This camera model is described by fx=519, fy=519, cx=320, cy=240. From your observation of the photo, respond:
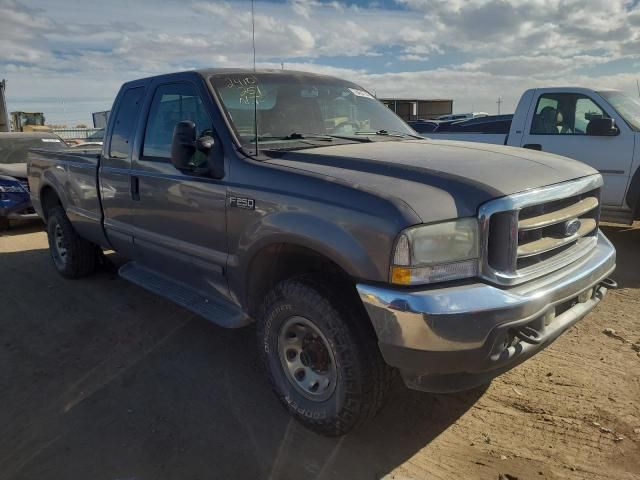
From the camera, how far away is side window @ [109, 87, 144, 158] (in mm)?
4258

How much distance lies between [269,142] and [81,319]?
8.33 feet

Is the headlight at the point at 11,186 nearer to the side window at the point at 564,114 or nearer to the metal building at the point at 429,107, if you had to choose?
the side window at the point at 564,114

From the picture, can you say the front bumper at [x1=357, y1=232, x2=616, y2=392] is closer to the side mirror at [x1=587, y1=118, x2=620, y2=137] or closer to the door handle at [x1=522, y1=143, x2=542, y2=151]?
the side mirror at [x1=587, y1=118, x2=620, y2=137]

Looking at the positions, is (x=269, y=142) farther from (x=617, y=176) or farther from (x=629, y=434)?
(x=617, y=176)

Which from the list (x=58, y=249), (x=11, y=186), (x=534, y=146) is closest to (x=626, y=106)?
(x=534, y=146)

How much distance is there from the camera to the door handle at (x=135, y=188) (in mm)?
4027

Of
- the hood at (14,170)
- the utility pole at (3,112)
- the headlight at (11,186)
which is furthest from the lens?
the utility pole at (3,112)

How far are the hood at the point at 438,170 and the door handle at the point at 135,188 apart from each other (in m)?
1.47

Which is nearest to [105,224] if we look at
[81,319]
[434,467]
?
[81,319]

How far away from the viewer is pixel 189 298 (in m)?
3.68

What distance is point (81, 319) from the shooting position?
4574mm

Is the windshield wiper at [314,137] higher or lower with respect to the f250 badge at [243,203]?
higher

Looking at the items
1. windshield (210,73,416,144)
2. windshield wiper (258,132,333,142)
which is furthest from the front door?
windshield wiper (258,132,333,142)

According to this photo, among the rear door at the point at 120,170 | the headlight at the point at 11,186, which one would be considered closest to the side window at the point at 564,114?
the rear door at the point at 120,170
